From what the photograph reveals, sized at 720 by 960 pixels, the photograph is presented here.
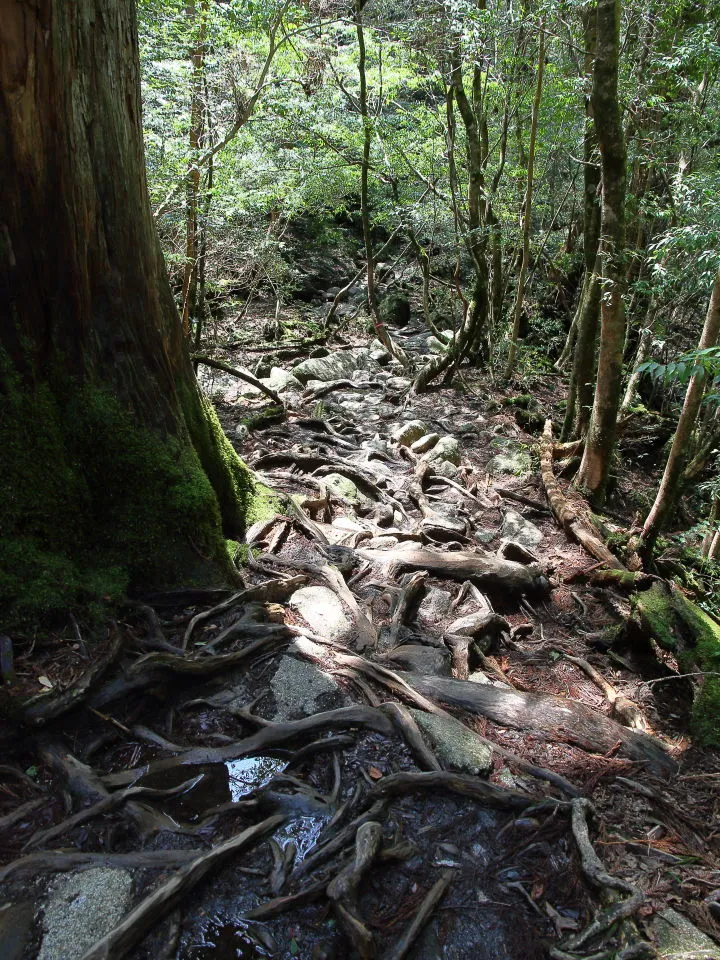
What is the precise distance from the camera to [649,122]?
1034 centimetres

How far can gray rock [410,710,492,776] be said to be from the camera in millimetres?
2836

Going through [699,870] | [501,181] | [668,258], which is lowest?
[699,870]

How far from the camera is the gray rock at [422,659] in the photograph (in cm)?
394

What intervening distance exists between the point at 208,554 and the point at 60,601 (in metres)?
1.04

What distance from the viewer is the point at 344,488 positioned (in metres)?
7.57

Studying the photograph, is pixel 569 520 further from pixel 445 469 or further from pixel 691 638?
pixel 691 638

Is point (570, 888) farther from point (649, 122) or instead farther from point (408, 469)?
point (649, 122)

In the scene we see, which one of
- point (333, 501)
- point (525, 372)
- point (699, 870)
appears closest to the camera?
point (699, 870)

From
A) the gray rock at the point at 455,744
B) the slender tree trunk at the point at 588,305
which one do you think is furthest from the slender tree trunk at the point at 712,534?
the gray rock at the point at 455,744

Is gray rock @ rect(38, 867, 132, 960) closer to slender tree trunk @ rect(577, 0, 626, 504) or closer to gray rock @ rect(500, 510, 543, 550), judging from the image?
gray rock @ rect(500, 510, 543, 550)

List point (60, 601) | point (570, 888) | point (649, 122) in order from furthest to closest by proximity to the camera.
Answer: point (649, 122), point (60, 601), point (570, 888)

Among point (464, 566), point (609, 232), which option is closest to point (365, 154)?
point (609, 232)

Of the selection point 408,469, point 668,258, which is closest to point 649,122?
point 668,258

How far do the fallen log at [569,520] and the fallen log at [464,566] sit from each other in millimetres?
1577
